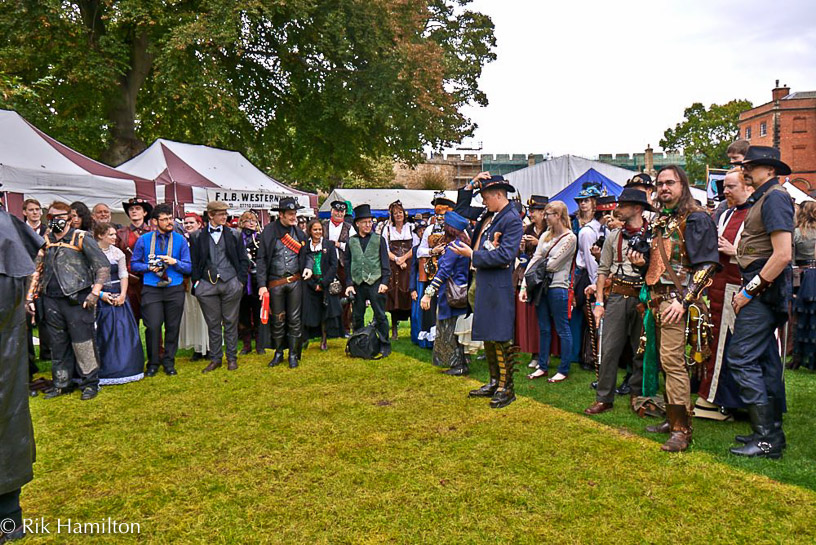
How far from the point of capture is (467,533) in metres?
3.07

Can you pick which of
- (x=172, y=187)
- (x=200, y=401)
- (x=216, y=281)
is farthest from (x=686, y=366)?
(x=172, y=187)

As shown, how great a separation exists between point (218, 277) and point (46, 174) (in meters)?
3.66

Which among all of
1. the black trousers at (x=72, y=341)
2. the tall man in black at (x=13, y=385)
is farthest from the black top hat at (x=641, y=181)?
the black trousers at (x=72, y=341)

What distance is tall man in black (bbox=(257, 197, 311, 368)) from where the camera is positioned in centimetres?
714

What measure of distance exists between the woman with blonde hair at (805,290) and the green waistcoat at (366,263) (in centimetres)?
538

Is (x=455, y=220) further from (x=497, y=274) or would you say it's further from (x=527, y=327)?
(x=527, y=327)

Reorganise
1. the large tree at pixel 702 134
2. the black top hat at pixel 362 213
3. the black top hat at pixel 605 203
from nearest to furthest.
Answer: the black top hat at pixel 605 203
the black top hat at pixel 362 213
the large tree at pixel 702 134

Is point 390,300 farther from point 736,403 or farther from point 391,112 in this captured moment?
point 391,112

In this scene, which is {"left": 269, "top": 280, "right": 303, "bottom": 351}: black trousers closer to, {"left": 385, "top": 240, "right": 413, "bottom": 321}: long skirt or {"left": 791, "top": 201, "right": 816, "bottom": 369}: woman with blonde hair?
{"left": 385, "top": 240, "right": 413, "bottom": 321}: long skirt

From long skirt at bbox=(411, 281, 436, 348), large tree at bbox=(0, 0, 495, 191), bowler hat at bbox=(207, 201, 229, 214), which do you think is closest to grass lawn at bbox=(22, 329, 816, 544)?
long skirt at bbox=(411, 281, 436, 348)

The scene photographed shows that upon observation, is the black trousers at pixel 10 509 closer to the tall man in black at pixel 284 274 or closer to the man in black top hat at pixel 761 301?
the tall man in black at pixel 284 274

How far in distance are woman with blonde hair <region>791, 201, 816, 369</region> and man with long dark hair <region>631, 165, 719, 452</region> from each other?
11.8 ft

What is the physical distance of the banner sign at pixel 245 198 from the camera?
39.2ft

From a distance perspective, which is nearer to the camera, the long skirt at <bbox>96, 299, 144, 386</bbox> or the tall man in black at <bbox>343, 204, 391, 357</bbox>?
the long skirt at <bbox>96, 299, 144, 386</bbox>
